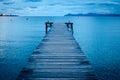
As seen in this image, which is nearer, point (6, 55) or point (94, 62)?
point (94, 62)

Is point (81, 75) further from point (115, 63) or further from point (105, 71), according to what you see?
point (115, 63)

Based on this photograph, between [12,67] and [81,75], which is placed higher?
[81,75]

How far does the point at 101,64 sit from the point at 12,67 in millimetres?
5858

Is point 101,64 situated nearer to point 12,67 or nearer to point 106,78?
point 106,78

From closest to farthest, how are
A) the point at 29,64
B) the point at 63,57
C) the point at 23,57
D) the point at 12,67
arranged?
the point at 29,64 → the point at 63,57 → the point at 12,67 → the point at 23,57

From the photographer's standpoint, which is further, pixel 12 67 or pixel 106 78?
pixel 12 67

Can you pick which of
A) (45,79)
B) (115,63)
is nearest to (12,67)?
(115,63)

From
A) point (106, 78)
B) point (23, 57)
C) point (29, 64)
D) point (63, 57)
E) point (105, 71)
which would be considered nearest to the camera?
point (29, 64)

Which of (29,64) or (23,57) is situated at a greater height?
(29,64)

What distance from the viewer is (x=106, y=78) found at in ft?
37.8

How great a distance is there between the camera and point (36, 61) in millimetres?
6656

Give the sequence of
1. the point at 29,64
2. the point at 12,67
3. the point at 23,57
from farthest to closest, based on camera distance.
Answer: the point at 23,57, the point at 12,67, the point at 29,64

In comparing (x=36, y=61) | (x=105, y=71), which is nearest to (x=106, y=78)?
(x=105, y=71)

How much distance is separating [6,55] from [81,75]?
13344 millimetres
